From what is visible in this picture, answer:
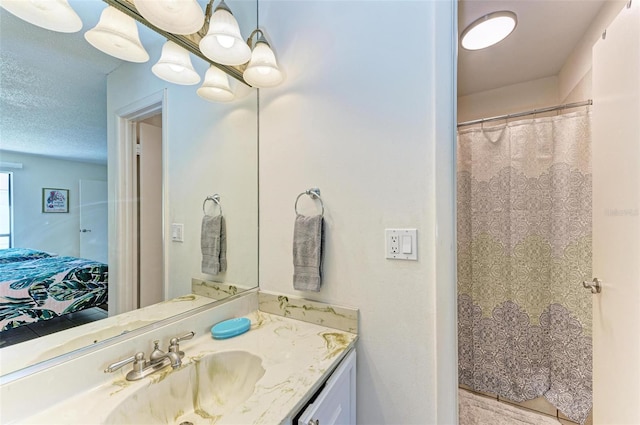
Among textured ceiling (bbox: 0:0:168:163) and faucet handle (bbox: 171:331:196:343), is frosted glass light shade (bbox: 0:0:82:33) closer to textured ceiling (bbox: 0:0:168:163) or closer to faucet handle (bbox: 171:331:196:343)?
textured ceiling (bbox: 0:0:168:163)

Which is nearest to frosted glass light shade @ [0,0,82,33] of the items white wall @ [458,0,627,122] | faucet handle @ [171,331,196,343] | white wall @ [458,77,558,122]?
faucet handle @ [171,331,196,343]

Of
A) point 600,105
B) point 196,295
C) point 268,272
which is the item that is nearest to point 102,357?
point 196,295

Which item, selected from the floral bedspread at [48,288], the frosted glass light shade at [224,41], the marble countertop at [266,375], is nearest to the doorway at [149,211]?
the floral bedspread at [48,288]

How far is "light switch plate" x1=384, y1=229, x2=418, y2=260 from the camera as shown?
0.92 meters

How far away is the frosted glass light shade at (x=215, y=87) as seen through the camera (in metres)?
1.11

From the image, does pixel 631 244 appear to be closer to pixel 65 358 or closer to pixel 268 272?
A: pixel 268 272

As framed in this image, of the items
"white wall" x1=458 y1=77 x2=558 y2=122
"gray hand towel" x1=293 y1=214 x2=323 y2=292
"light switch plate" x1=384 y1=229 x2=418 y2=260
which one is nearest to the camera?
"light switch plate" x1=384 y1=229 x2=418 y2=260

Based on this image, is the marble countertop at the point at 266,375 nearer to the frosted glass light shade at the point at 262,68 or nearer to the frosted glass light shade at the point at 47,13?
the frosted glass light shade at the point at 47,13

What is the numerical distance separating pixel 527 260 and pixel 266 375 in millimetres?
1744

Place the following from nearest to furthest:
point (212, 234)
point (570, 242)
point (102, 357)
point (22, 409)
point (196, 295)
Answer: point (22, 409), point (102, 357), point (196, 295), point (212, 234), point (570, 242)

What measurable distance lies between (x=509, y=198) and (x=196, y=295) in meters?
1.94

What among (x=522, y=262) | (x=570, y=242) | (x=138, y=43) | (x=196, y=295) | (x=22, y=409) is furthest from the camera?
(x=522, y=262)

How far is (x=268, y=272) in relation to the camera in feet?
4.04

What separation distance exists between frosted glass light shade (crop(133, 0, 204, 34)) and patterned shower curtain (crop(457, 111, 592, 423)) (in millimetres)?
1761
